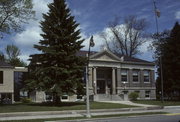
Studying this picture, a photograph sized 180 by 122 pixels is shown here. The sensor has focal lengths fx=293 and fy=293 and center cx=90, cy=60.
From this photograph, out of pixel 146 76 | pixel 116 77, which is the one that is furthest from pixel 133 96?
pixel 146 76

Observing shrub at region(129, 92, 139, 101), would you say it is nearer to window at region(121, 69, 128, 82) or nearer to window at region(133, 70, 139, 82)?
window at region(121, 69, 128, 82)

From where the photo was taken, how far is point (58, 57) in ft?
103

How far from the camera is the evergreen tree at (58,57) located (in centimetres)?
3077

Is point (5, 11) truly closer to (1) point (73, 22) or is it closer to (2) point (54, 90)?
(1) point (73, 22)

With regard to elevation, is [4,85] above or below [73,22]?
below

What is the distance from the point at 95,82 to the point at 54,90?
726 inches

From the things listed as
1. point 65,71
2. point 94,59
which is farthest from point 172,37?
point 65,71

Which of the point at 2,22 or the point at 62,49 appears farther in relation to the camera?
the point at 2,22

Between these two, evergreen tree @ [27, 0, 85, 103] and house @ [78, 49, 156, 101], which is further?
house @ [78, 49, 156, 101]

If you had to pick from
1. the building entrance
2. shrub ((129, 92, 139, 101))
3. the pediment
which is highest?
the pediment

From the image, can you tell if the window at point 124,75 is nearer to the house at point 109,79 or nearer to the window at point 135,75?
the house at point 109,79

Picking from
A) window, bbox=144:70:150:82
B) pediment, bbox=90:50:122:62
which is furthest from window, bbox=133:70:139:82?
pediment, bbox=90:50:122:62

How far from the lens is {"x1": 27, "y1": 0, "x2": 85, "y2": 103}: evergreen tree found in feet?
101

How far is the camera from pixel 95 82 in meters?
47.8
